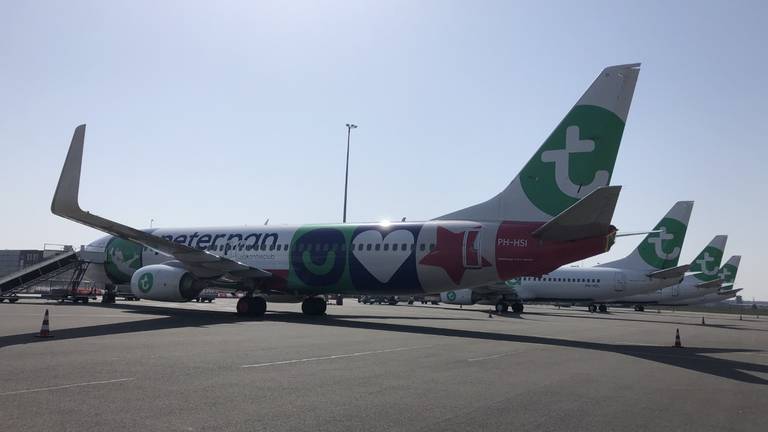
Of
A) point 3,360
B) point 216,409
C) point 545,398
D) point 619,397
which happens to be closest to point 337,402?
point 216,409

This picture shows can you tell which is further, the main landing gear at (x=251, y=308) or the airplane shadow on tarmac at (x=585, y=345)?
the main landing gear at (x=251, y=308)

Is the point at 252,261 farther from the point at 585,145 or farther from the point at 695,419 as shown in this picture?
the point at 695,419

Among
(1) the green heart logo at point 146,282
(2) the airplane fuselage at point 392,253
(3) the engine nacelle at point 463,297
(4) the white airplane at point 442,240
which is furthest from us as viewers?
(3) the engine nacelle at point 463,297

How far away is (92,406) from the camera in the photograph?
6965 mm

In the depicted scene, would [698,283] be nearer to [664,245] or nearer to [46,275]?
[664,245]

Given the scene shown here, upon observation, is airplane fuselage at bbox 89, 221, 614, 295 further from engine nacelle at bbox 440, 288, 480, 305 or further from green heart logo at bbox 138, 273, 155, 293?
engine nacelle at bbox 440, 288, 480, 305

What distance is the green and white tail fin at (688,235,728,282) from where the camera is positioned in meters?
51.3

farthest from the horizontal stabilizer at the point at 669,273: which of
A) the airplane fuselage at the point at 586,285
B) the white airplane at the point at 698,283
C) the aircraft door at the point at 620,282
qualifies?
the white airplane at the point at 698,283

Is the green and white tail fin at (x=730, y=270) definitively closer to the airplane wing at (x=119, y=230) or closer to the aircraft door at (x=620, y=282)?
the aircraft door at (x=620, y=282)

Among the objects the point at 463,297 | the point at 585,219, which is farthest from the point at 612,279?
the point at 585,219

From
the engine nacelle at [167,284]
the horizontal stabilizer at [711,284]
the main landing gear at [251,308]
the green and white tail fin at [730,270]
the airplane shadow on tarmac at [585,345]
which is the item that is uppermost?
the green and white tail fin at [730,270]

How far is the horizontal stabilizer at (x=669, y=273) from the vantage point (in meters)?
40.7

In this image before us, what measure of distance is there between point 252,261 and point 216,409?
20481 mm

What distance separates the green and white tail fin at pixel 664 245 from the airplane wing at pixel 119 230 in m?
28.0
